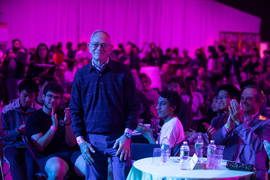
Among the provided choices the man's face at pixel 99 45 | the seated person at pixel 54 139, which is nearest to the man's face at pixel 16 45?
the seated person at pixel 54 139

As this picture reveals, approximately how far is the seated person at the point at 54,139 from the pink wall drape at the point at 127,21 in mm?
11107

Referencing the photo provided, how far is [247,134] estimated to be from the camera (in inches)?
102

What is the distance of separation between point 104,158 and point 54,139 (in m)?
1.08

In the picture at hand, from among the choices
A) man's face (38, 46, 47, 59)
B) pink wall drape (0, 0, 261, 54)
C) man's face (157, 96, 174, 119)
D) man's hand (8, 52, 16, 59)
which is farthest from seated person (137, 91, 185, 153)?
pink wall drape (0, 0, 261, 54)

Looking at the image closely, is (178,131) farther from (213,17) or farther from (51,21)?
(213,17)

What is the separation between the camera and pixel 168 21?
15.0 meters

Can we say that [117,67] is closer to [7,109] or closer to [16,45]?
[7,109]

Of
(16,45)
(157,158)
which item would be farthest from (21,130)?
(16,45)

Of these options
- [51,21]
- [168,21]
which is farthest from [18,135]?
[168,21]

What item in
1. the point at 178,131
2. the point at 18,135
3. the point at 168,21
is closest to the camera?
the point at 178,131

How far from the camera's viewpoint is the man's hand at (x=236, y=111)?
8.39ft

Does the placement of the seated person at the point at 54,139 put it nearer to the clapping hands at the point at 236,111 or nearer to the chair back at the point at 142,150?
the chair back at the point at 142,150

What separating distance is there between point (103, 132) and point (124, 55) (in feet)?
25.9

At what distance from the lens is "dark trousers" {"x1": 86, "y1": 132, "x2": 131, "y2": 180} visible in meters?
2.38
